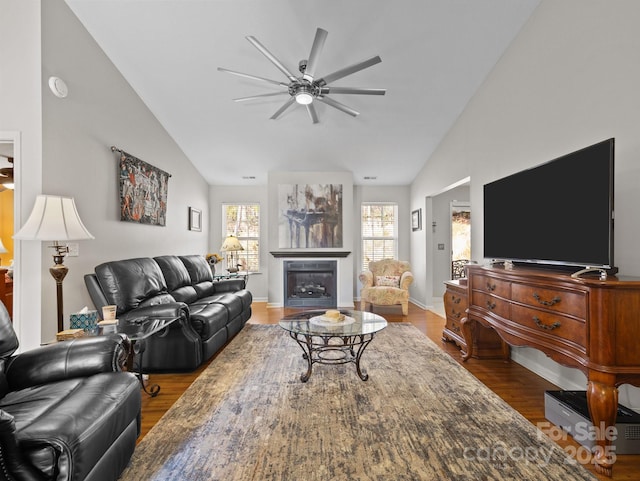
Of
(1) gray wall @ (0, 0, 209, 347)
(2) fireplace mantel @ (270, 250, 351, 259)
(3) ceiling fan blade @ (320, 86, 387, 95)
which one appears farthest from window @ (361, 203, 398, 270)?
(1) gray wall @ (0, 0, 209, 347)

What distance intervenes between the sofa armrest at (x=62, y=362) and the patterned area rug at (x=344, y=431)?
1.88 feet

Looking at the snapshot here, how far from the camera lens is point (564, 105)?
8.90 ft

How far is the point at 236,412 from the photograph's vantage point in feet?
7.39

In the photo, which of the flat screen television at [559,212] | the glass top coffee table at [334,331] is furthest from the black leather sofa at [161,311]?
the flat screen television at [559,212]

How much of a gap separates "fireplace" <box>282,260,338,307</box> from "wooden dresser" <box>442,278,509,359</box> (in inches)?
106

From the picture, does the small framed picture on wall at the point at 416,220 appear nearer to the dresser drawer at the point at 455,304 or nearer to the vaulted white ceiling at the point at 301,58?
the vaulted white ceiling at the point at 301,58

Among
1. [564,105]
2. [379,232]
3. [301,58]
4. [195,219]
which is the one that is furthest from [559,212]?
[195,219]

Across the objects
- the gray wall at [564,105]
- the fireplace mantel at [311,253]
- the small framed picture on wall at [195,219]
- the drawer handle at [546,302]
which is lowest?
the drawer handle at [546,302]

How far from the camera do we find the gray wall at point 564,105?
7.11 ft

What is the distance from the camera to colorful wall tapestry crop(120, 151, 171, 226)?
3.66 m

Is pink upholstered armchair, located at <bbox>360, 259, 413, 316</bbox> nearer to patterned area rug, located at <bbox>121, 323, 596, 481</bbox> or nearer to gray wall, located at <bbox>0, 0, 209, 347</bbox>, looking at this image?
patterned area rug, located at <bbox>121, 323, 596, 481</bbox>

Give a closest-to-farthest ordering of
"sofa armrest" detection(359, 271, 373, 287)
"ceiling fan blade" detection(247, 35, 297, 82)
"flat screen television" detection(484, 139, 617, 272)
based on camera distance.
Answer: "flat screen television" detection(484, 139, 617, 272), "ceiling fan blade" detection(247, 35, 297, 82), "sofa armrest" detection(359, 271, 373, 287)

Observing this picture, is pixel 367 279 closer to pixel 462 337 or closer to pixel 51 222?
pixel 462 337

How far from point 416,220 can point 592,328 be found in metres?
4.61
